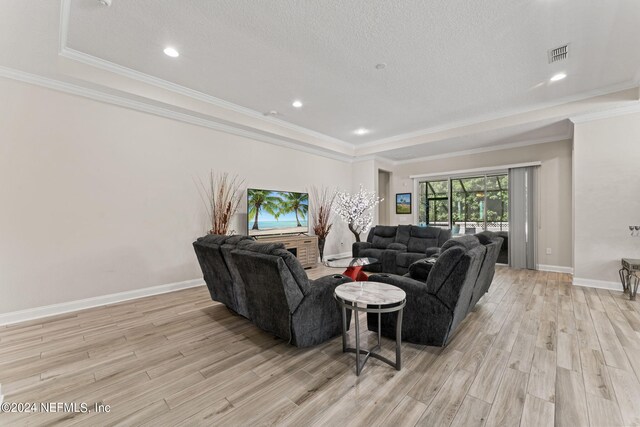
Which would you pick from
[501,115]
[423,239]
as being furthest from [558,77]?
[423,239]

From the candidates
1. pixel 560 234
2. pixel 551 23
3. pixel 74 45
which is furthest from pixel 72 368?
pixel 560 234

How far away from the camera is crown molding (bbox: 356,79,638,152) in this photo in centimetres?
404

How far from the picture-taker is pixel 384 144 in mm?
6848

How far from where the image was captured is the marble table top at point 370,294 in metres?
2.00

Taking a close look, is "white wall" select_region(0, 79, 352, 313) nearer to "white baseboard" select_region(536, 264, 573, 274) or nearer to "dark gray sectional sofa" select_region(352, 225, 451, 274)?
"dark gray sectional sofa" select_region(352, 225, 451, 274)

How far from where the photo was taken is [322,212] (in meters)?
6.86

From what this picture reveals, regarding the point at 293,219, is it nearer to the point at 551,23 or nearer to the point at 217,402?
the point at 217,402

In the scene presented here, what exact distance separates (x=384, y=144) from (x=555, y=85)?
3428 mm

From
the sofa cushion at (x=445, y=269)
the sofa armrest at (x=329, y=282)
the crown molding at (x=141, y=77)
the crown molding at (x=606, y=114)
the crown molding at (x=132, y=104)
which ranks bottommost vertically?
the sofa armrest at (x=329, y=282)

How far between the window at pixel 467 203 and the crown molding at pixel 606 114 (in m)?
2.03

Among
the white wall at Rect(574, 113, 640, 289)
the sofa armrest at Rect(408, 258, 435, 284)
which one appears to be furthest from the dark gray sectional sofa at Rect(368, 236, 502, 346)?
the white wall at Rect(574, 113, 640, 289)

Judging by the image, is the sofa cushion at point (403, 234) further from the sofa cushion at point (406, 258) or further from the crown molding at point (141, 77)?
the crown molding at point (141, 77)

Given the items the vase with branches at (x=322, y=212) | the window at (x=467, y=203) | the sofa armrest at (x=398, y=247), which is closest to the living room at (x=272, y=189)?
the sofa armrest at (x=398, y=247)

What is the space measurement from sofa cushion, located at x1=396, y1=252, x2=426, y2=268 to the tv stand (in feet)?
6.22
